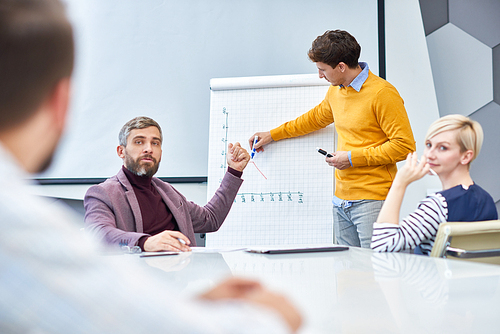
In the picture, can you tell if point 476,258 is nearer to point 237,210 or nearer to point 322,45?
point 322,45

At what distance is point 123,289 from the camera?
203 mm

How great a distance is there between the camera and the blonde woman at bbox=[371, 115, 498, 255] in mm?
1152

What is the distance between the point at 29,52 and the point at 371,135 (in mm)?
1803

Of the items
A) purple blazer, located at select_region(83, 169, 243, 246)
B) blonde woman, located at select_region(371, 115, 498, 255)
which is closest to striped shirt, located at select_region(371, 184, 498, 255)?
blonde woman, located at select_region(371, 115, 498, 255)

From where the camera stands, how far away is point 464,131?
1307mm

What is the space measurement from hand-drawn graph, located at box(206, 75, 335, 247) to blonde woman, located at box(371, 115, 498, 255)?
1020 millimetres

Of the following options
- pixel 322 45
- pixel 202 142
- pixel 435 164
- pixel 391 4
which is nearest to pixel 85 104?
pixel 202 142

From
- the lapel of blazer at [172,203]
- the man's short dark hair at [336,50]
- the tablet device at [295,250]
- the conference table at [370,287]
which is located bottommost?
the tablet device at [295,250]

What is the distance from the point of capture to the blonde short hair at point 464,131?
1287 mm

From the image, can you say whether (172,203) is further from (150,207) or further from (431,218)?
(431,218)

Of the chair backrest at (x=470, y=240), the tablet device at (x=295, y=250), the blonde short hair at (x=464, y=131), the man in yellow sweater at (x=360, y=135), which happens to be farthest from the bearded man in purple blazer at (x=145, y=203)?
the blonde short hair at (x=464, y=131)

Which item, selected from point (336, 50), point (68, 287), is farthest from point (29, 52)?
point (336, 50)

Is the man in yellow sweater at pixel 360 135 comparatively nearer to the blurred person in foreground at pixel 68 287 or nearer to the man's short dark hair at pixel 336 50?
the man's short dark hair at pixel 336 50

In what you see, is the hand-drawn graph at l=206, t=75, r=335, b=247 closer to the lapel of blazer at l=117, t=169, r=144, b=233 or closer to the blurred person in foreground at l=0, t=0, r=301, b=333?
the lapel of blazer at l=117, t=169, r=144, b=233
